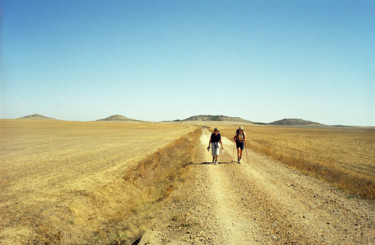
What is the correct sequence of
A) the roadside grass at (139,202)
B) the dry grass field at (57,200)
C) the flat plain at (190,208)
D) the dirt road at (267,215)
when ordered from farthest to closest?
1. the dry grass field at (57,200)
2. the roadside grass at (139,202)
3. the flat plain at (190,208)
4. the dirt road at (267,215)

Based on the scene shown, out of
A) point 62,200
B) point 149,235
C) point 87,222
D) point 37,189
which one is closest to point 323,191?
point 149,235

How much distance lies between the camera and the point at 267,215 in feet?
22.8

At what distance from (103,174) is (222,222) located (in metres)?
10.0

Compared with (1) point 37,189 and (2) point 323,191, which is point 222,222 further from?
(1) point 37,189

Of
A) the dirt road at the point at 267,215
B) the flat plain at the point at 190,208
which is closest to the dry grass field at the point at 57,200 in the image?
the flat plain at the point at 190,208

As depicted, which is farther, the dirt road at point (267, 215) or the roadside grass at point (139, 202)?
the roadside grass at point (139, 202)

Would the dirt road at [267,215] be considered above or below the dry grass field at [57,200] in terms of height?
above

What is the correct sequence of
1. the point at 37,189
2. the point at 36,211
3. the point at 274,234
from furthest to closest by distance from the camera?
1. the point at 37,189
2. the point at 36,211
3. the point at 274,234

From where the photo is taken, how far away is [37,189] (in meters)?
10.5

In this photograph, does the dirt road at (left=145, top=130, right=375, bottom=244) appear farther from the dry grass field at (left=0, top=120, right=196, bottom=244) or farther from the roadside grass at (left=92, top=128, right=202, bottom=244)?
the dry grass field at (left=0, top=120, right=196, bottom=244)

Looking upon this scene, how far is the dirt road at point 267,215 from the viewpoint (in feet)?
18.5

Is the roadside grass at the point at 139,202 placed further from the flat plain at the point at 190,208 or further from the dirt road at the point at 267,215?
the dirt road at the point at 267,215

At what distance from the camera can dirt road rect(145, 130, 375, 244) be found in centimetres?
563

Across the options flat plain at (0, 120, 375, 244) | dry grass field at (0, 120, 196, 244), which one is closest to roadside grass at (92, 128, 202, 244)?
flat plain at (0, 120, 375, 244)
